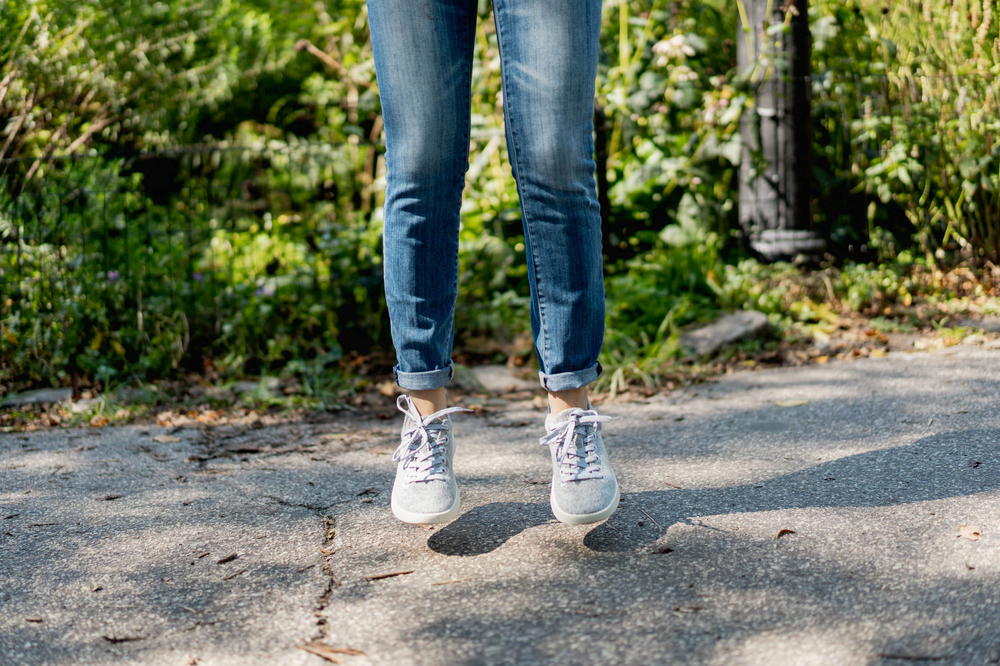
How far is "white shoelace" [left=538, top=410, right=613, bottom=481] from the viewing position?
67.1 inches

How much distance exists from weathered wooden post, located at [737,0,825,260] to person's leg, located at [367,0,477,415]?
2.77 m

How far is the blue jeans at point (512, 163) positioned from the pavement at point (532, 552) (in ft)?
1.08

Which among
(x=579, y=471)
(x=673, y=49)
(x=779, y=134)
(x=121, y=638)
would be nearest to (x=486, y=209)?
(x=673, y=49)

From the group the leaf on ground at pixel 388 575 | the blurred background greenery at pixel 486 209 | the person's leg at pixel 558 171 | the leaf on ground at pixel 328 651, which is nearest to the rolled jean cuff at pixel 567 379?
the person's leg at pixel 558 171

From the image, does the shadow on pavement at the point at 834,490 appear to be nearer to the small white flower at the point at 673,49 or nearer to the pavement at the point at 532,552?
the pavement at the point at 532,552

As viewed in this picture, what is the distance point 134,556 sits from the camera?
1746 millimetres

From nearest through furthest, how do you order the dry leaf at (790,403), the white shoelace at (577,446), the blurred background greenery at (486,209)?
the white shoelace at (577,446) → the dry leaf at (790,403) → the blurred background greenery at (486,209)

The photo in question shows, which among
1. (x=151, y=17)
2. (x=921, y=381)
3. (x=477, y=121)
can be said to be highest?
(x=151, y=17)

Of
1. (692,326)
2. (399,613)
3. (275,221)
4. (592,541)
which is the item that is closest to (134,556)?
(399,613)

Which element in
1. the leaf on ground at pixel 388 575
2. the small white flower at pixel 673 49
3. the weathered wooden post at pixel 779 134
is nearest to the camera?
the leaf on ground at pixel 388 575

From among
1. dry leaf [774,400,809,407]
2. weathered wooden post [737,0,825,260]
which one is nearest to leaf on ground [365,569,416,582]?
dry leaf [774,400,809,407]

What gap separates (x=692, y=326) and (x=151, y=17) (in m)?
3.26

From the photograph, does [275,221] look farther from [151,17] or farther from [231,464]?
[231,464]

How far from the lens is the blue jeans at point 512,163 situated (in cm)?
165
